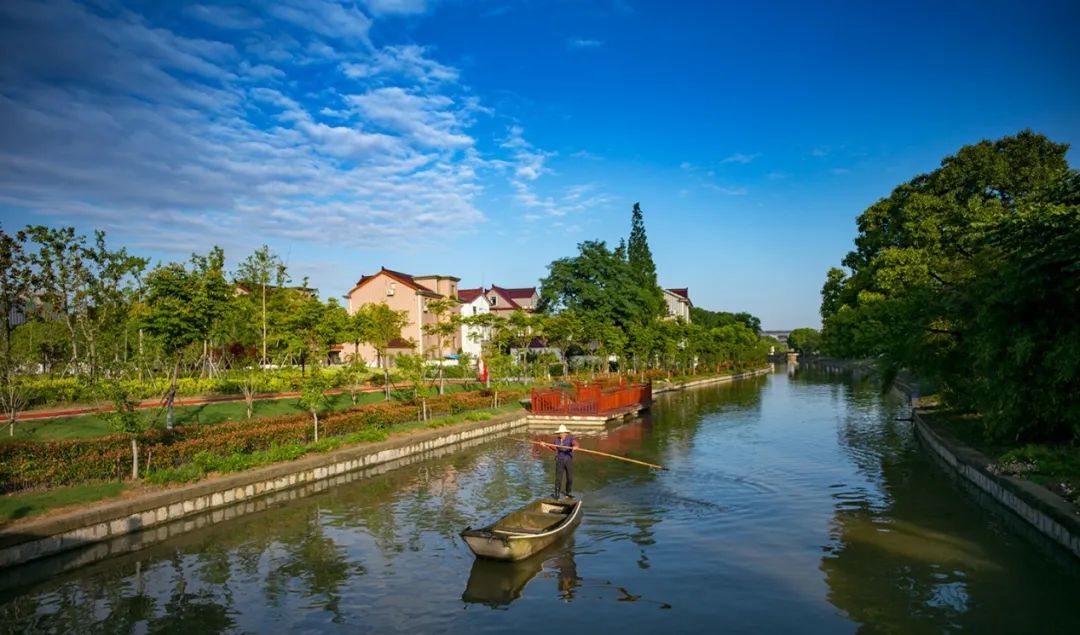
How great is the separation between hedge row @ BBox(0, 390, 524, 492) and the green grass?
1.65 ft

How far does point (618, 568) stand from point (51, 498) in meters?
13.3

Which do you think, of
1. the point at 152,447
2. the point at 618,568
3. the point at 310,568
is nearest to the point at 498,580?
the point at 618,568

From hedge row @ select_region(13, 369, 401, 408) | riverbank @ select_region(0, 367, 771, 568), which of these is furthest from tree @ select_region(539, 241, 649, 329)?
riverbank @ select_region(0, 367, 771, 568)

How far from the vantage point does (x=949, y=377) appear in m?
28.5

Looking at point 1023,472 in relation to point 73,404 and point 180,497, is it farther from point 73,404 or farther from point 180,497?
point 73,404

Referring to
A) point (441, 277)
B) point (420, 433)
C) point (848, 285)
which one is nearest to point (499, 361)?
→ point (420, 433)

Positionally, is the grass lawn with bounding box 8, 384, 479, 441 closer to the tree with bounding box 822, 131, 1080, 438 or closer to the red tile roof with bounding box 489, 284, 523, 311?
the tree with bounding box 822, 131, 1080, 438

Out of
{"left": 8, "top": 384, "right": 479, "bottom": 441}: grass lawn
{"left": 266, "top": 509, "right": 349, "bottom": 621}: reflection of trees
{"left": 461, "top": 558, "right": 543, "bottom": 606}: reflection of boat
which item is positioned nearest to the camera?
{"left": 461, "top": 558, "right": 543, "bottom": 606}: reflection of boat

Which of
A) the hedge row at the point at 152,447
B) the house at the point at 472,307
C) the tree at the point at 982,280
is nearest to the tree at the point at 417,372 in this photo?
the hedge row at the point at 152,447

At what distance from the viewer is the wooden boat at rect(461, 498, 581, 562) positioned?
13.5m

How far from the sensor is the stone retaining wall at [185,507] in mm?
13992

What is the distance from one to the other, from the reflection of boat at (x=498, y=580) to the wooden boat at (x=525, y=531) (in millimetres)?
230

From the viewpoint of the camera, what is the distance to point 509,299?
94.1 meters

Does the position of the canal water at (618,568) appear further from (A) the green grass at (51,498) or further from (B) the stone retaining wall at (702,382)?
(B) the stone retaining wall at (702,382)
